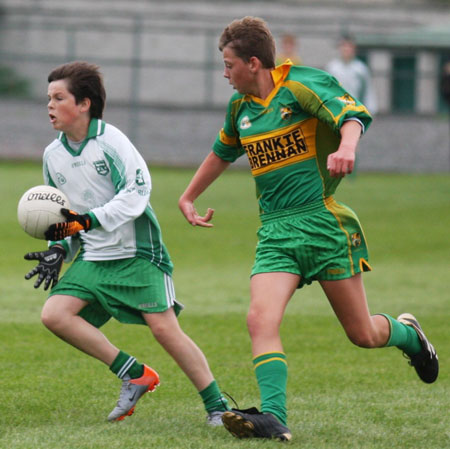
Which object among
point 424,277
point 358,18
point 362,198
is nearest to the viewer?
point 424,277

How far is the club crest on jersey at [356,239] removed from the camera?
529cm

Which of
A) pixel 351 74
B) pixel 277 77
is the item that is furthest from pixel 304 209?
pixel 351 74

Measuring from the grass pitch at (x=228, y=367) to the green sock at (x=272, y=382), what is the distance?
175 mm

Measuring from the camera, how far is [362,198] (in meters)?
19.1

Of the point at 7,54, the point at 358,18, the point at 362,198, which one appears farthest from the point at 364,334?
the point at 358,18

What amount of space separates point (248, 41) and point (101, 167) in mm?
965

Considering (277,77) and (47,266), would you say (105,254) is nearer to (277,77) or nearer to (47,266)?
(47,266)

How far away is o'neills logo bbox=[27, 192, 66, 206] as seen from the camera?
527 centimetres

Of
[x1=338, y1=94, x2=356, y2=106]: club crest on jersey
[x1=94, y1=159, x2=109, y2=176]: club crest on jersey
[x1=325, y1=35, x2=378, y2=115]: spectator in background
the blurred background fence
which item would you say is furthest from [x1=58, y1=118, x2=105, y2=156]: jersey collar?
the blurred background fence

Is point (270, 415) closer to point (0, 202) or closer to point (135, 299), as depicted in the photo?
point (135, 299)

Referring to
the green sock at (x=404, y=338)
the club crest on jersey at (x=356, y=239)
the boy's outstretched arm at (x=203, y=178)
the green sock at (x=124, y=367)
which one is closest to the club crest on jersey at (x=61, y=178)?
the boy's outstretched arm at (x=203, y=178)

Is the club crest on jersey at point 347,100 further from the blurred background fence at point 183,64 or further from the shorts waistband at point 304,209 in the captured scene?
the blurred background fence at point 183,64

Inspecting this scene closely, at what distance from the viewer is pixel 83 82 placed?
5477mm

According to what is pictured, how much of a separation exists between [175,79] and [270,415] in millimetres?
27080
